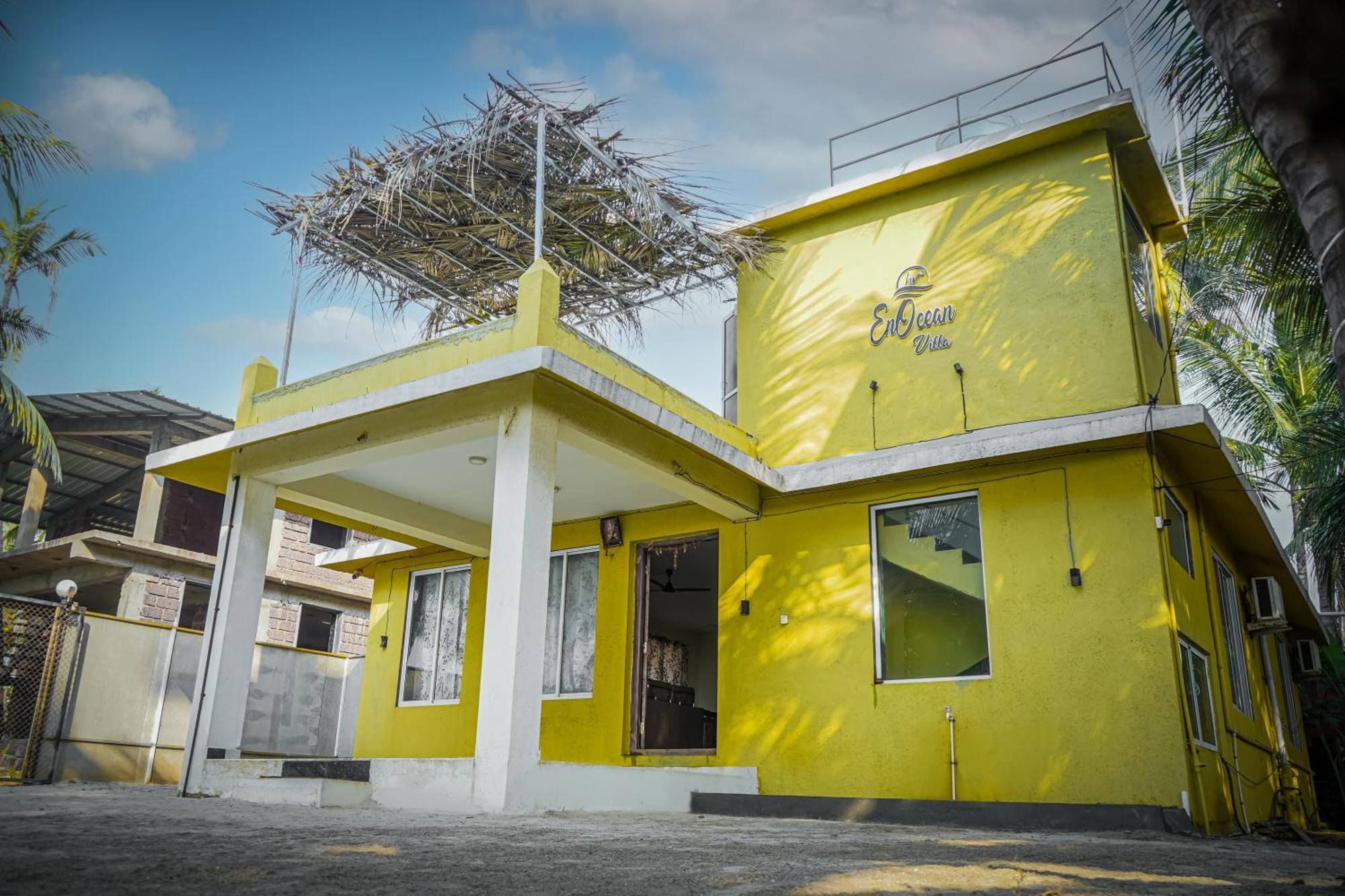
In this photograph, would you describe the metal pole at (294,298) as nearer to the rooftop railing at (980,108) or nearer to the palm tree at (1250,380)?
the rooftop railing at (980,108)

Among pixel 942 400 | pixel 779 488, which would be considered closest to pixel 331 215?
pixel 779 488

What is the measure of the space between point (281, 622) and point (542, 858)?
15.2 meters

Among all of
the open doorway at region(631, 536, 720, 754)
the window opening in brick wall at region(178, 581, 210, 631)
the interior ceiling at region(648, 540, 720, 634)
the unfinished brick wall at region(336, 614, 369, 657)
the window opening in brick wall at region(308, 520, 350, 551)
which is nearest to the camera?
the open doorway at region(631, 536, 720, 754)

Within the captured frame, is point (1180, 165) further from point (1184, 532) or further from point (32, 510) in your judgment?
point (32, 510)

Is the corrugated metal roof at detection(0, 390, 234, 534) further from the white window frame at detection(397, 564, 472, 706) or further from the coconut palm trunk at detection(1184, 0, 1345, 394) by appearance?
the coconut palm trunk at detection(1184, 0, 1345, 394)

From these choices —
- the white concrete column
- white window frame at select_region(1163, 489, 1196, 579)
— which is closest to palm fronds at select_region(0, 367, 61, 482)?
the white concrete column

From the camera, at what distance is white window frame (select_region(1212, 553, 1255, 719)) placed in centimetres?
995

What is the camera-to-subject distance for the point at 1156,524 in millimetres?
7582

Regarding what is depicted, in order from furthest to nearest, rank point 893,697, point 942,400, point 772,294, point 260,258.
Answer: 1. point 260,258
2. point 772,294
3. point 942,400
4. point 893,697

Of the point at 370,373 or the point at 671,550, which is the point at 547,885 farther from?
the point at 671,550

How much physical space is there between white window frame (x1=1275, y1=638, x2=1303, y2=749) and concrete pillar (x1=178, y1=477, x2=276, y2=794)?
1303cm

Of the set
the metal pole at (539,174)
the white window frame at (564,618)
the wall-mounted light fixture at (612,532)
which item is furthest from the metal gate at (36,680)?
the metal pole at (539,174)

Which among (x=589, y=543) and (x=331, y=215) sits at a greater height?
(x=331, y=215)

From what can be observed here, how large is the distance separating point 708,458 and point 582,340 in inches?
78.1
